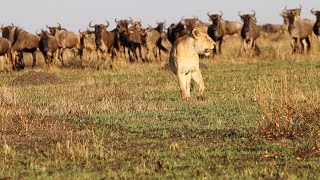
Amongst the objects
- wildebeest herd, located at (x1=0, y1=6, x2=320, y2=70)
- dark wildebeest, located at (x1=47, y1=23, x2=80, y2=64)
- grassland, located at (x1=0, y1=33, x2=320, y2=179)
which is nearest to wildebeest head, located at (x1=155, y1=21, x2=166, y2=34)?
wildebeest herd, located at (x1=0, y1=6, x2=320, y2=70)

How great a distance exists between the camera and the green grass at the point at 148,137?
27.8 feet

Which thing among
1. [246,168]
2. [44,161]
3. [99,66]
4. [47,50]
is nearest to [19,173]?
[44,161]

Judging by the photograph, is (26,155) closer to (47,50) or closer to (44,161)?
(44,161)

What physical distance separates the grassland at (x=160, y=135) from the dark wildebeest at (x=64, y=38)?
785 inches

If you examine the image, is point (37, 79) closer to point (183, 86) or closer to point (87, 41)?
point (183, 86)

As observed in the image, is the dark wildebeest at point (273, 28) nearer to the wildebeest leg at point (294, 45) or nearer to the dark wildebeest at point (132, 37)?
the wildebeest leg at point (294, 45)

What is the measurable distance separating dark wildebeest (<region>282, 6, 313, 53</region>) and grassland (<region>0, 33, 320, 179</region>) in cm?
1717

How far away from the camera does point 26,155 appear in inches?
379

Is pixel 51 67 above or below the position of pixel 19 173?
below

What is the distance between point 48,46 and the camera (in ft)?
114

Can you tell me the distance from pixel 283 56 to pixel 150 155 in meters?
21.9

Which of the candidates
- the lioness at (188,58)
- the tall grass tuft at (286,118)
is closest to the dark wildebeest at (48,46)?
the lioness at (188,58)

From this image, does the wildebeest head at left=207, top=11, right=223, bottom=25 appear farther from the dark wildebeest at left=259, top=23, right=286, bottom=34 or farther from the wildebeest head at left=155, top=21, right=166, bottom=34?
the dark wildebeest at left=259, top=23, right=286, bottom=34

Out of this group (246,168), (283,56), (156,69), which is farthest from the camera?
(283,56)
